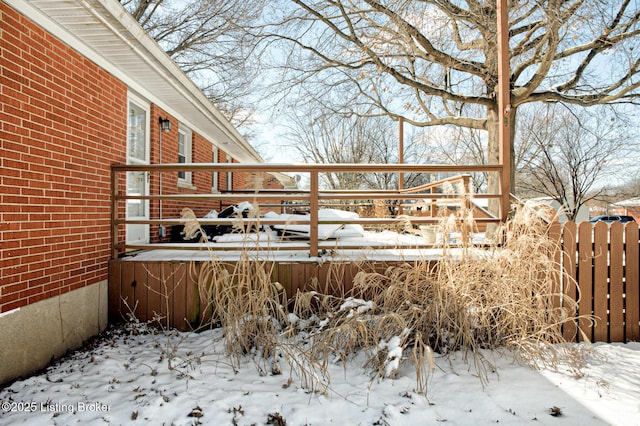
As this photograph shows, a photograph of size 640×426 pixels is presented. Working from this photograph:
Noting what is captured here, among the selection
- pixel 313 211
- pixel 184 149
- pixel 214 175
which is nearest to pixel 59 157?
pixel 313 211

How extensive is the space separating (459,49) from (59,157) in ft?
31.6

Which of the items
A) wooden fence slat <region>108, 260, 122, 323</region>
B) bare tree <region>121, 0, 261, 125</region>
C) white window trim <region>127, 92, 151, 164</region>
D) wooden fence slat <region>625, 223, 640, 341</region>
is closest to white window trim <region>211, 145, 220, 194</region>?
bare tree <region>121, 0, 261, 125</region>

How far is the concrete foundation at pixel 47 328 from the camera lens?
2.63 metres

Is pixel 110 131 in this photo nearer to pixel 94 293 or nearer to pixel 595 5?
pixel 94 293

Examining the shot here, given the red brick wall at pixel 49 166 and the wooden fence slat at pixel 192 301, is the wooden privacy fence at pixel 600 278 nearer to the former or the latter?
the wooden fence slat at pixel 192 301

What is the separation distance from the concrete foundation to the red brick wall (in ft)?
0.30

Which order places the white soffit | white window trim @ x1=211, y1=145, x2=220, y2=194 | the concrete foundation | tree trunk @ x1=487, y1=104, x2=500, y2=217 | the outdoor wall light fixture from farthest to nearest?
white window trim @ x1=211, y1=145, x2=220, y2=194 < tree trunk @ x1=487, y1=104, x2=500, y2=217 < the outdoor wall light fixture < the white soffit < the concrete foundation

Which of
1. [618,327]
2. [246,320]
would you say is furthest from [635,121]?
[246,320]

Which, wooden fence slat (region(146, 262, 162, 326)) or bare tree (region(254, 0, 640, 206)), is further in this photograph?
bare tree (region(254, 0, 640, 206))

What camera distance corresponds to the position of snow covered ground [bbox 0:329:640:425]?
217 centimetres

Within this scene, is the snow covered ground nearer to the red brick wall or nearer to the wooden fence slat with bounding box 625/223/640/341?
the wooden fence slat with bounding box 625/223/640/341

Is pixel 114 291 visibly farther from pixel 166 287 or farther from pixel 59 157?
pixel 59 157

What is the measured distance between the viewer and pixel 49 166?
3.07 meters

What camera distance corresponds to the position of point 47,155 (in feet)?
10.0
